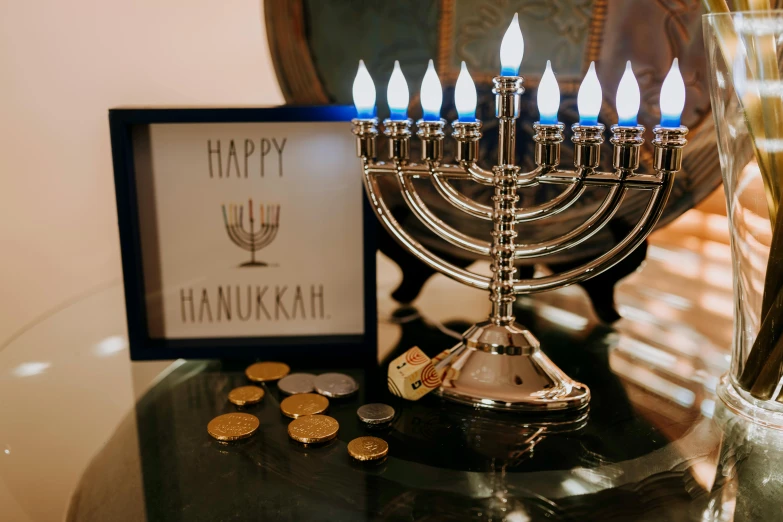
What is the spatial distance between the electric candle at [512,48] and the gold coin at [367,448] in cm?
35

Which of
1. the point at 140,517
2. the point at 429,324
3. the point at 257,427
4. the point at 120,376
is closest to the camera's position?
the point at 140,517

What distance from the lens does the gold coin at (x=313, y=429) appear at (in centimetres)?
57

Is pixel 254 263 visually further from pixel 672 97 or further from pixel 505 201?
pixel 672 97

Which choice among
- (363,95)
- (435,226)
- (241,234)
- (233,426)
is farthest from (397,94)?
(233,426)

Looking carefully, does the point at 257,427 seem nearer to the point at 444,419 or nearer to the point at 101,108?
the point at 444,419

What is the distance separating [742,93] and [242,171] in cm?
51

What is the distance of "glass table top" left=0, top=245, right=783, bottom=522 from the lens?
1.59ft

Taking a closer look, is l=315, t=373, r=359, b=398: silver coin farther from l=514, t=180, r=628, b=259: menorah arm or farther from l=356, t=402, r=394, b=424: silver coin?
l=514, t=180, r=628, b=259: menorah arm

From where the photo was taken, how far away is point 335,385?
67 cm

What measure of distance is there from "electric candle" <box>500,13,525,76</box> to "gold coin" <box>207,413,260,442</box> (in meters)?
0.40

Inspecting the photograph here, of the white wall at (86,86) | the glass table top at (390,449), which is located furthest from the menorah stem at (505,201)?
the white wall at (86,86)

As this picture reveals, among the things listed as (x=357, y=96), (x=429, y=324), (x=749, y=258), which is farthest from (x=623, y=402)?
(x=357, y=96)

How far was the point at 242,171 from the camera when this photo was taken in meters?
0.74

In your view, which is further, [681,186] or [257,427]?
[681,186]
